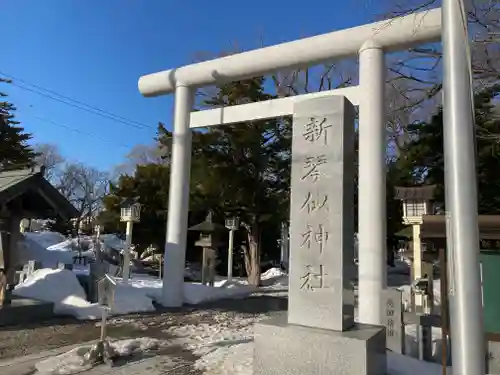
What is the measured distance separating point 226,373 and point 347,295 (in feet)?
5.73

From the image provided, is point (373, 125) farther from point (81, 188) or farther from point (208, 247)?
point (81, 188)

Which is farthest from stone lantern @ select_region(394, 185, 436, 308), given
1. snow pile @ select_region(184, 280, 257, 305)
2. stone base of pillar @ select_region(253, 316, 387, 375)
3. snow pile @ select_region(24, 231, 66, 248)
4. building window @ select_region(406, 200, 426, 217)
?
snow pile @ select_region(24, 231, 66, 248)

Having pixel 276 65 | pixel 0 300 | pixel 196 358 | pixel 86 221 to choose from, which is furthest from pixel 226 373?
pixel 86 221

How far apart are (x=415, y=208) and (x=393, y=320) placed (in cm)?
604

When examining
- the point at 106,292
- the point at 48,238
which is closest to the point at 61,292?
the point at 106,292

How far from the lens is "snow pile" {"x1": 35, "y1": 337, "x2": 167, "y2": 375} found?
5.05 metres

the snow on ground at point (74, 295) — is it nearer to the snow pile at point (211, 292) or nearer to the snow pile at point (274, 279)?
the snow pile at point (211, 292)

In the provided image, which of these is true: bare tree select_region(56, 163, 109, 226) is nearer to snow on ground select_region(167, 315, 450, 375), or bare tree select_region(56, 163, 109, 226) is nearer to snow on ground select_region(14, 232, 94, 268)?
snow on ground select_region(14, 232, 94, 268)

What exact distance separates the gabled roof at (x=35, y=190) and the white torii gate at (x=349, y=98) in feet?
8.84

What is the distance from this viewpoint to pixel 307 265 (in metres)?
4.60

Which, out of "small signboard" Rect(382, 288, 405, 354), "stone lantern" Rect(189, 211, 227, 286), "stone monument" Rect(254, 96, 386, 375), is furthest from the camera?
"stone lantern" Rect(189, 211, 227, 286)

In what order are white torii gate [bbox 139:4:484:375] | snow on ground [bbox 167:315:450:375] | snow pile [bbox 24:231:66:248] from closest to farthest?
white torii gate [bbox 139:4:484:375] → snow on ground [bbox 167:315:450:375] → snow pile [bbox 24:231:66:248]

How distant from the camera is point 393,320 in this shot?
264 inches

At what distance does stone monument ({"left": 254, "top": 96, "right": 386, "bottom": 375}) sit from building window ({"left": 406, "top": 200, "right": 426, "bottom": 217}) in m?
7.87
